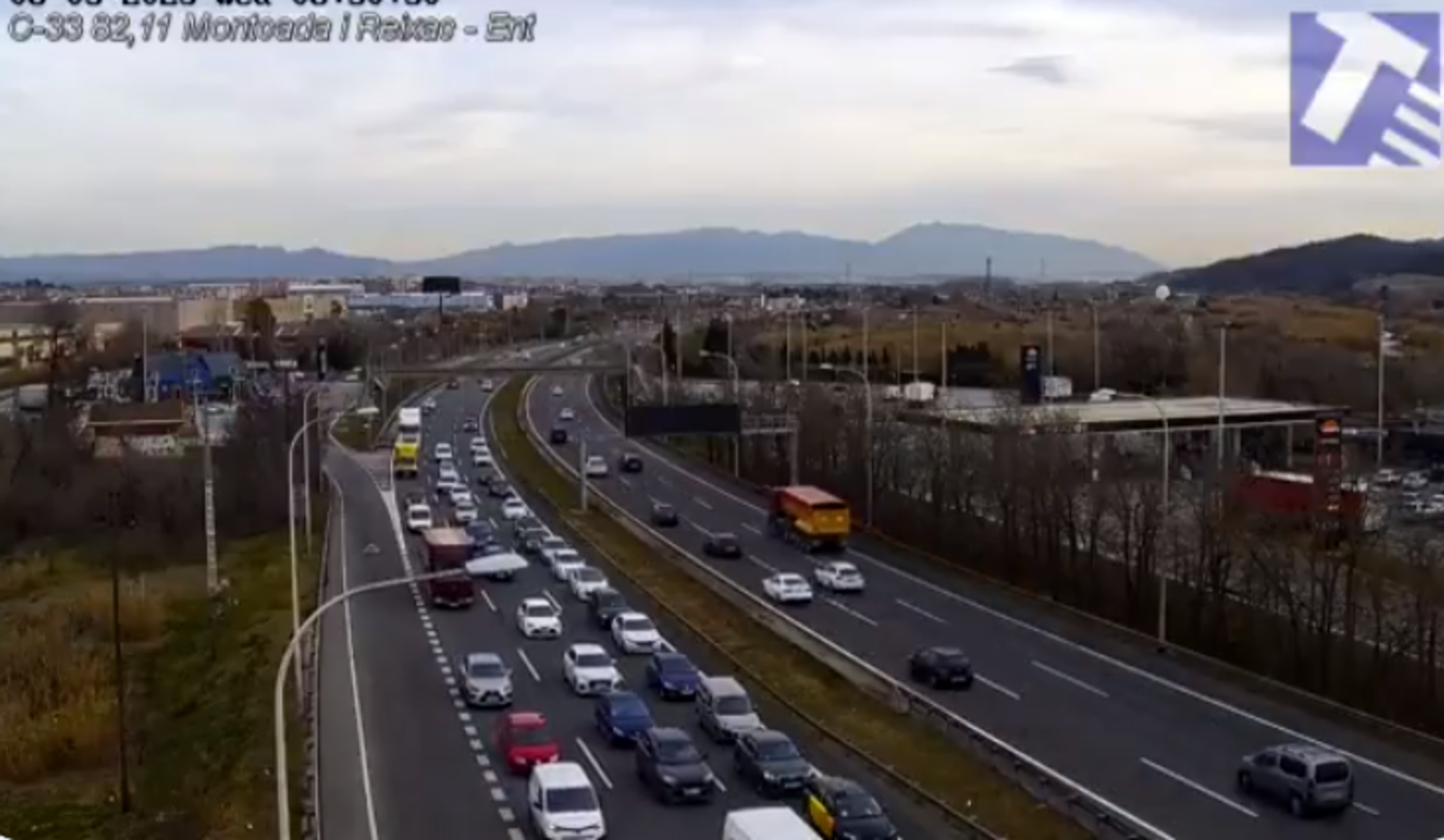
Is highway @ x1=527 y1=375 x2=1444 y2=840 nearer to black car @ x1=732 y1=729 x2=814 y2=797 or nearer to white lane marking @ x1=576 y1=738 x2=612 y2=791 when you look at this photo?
black car @ x1=732 y1=729 x2=814 y2=797

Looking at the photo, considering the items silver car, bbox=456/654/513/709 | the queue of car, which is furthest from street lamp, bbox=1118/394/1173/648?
silver car, bbox=456/654/513/709

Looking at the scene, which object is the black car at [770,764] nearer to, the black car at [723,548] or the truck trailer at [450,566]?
the truck trailer at [450,566]

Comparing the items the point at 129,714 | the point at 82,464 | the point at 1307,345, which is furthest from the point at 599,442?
the point at 129,714

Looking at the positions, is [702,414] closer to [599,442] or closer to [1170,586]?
[1170,586]

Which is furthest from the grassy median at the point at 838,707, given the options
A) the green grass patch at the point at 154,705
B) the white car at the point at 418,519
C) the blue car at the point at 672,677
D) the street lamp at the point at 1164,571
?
Result: the green grass patch at the point at 154,705

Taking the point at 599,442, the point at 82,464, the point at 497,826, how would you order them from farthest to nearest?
1. the point at 599,442
2. the point at 82,464
3. the point at 497,826

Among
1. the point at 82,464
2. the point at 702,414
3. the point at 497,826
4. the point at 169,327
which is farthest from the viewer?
the point at 169,327
